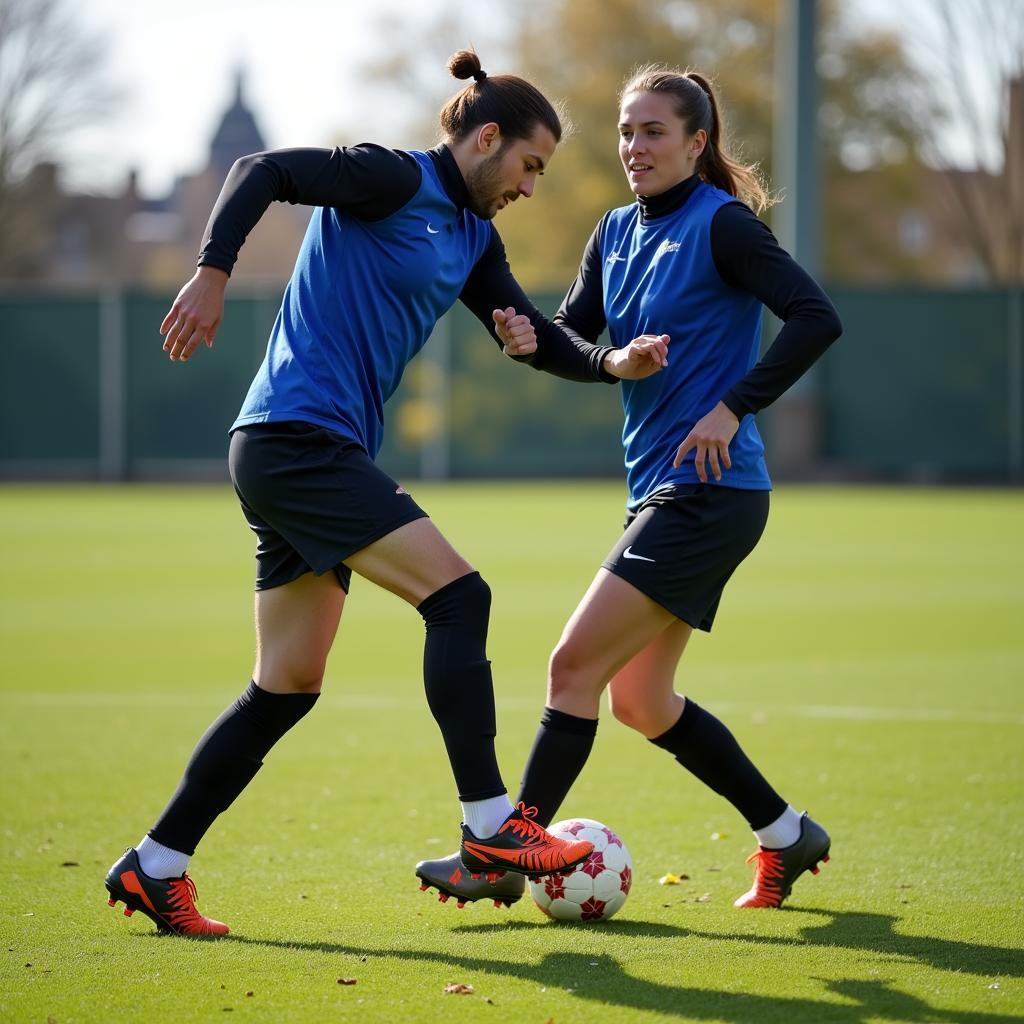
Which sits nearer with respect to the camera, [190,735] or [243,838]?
[243,838]

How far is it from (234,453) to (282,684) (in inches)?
26.2

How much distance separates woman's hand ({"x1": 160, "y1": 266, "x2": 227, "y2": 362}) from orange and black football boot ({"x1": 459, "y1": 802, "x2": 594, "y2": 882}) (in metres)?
1.47

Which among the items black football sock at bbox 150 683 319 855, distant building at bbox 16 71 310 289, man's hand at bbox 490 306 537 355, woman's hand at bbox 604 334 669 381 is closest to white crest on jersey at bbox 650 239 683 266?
woman's hand at bbox 604 334 669 381

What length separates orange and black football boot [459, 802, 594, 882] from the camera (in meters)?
4.11

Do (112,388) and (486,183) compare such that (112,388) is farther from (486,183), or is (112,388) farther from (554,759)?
(554,759)

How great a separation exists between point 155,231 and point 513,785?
9542 cm

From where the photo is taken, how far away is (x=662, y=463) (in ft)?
15.1

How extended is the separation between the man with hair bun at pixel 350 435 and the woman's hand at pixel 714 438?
8.8 inches

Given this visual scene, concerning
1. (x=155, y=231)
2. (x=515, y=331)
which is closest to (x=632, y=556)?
(x=515, y=331)

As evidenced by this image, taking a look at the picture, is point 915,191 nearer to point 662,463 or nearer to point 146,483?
point 146,483

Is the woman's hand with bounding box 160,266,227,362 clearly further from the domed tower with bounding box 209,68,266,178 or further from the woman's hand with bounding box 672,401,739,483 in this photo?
the domed tower with bounding box 209,68,266,178

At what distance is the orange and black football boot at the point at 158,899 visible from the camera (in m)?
4.36

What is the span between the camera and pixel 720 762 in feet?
15.8

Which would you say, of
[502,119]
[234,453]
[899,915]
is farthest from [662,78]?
[899,915]
